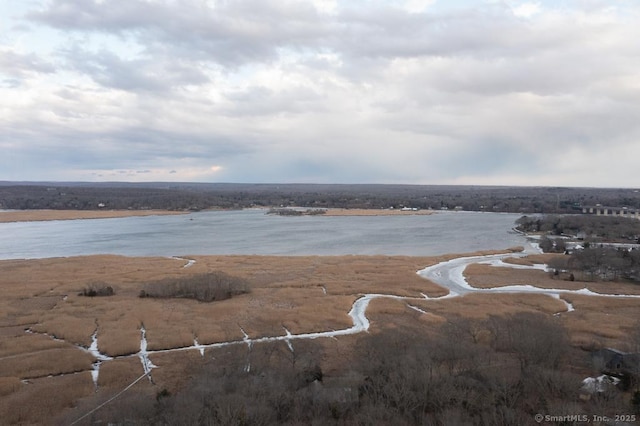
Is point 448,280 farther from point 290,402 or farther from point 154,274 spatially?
point 290,402

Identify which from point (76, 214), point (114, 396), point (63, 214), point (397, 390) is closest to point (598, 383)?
point (397, 390)

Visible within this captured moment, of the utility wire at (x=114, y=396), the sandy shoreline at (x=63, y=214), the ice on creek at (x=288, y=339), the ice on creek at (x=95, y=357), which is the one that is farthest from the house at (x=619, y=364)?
the sandy shoreline at (x=63, y=214)

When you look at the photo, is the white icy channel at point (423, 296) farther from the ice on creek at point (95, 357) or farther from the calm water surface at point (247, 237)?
the calm water surface at point (247, 237)

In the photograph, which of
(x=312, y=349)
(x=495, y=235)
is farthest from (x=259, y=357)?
(x=495, y=235)

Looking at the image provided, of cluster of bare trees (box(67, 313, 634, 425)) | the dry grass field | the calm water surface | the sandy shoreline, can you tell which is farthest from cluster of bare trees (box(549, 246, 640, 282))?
the sandy shoreline

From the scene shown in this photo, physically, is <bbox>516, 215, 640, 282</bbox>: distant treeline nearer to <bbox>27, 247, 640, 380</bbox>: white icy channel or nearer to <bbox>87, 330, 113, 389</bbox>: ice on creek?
<bbox>27, 247, 640, 380</bbox>: white icy channel

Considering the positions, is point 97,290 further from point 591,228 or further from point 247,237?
point 591,228
